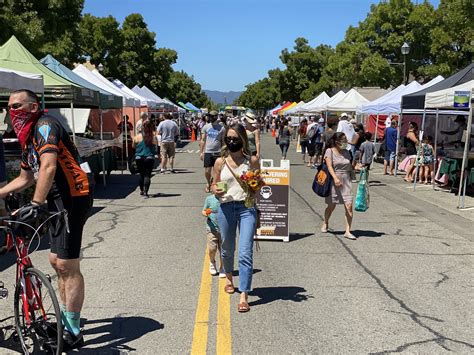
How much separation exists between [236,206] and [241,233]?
264 millimetres

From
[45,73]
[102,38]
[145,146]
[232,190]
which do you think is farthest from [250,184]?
[102,38]

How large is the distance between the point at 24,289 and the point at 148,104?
23.6 meters

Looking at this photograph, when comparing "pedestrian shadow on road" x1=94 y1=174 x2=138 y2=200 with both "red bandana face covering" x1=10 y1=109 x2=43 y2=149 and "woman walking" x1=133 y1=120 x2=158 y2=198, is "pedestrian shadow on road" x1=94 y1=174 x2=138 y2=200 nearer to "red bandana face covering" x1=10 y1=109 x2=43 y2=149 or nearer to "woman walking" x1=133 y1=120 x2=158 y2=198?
"woman walking" x1=133 y1=120 x2=158 y2=198

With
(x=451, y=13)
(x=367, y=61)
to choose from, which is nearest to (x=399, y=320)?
(x=451, y=13)

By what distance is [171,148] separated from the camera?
57.3ft

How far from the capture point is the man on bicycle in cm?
376

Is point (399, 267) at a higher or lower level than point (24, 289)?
lower

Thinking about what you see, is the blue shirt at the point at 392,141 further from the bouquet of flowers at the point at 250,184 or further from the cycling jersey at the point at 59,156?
the cycling jersey at the point at 59,156

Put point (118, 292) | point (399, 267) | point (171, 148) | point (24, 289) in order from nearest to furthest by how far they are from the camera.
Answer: point (24, 289) → point (118, 292) → point (399, 267) → point (171, 148)

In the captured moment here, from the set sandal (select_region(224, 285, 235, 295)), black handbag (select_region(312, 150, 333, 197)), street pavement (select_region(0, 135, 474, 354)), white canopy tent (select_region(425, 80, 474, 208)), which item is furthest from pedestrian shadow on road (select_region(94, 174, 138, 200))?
white canopy tent (select_region(425, 80, 474, 208))

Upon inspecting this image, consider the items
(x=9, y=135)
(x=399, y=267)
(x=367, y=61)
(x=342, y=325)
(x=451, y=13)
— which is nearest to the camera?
(x=342, y=325)

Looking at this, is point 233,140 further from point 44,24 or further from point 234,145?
point 44,24

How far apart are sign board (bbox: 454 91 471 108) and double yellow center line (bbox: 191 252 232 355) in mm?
7901

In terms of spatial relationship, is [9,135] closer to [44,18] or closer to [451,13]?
[44,18]
